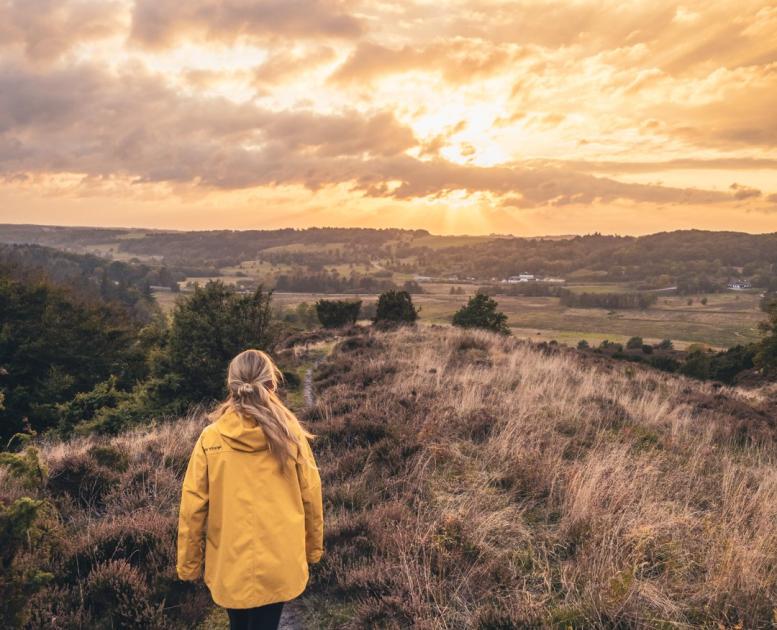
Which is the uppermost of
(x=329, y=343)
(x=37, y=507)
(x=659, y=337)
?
(x=37, y=507)

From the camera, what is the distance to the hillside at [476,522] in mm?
3475

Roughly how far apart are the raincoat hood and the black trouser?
1003mm

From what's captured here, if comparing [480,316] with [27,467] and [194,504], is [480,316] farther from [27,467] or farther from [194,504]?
[194,504]

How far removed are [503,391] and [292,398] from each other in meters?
5.37

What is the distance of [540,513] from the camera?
4.87 meters

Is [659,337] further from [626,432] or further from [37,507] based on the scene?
[37,507]

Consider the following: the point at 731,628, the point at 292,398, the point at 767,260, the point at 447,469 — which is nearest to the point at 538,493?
the point at 447,469

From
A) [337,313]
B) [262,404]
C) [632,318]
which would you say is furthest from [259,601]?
[632,318]

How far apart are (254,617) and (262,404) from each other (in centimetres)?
130

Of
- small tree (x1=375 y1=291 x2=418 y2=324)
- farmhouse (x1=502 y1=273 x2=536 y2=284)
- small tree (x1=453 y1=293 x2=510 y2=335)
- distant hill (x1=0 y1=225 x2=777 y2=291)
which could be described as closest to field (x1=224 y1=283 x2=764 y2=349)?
distant hill (x1=0 y1=225 x2=777 y2=291)

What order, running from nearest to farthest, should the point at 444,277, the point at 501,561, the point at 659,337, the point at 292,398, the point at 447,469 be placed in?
the point at 501,561
the point at 447,469
the point at 292,398
the point at 659,337
the point at 444,277

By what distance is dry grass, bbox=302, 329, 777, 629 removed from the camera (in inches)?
135

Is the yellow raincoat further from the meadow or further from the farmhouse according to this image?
the farmhouse

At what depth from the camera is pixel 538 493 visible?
5.16 m
